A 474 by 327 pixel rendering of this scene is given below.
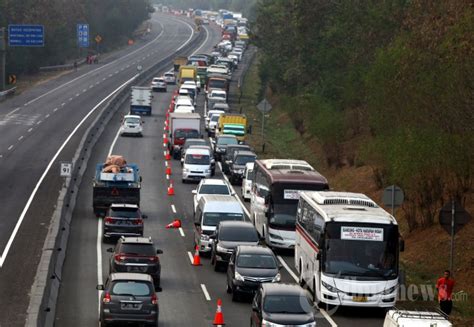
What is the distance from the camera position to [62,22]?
14538 cm

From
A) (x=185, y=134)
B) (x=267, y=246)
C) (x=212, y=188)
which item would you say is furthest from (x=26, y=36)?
(x=267, y=246)

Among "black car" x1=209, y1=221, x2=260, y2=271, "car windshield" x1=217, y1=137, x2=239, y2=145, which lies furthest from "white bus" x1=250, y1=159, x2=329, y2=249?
"car windshield" x1=217, y1=137, x2=239, y2=145

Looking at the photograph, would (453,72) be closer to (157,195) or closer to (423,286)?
(423,286)

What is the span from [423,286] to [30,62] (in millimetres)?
104049

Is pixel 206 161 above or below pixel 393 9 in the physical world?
below

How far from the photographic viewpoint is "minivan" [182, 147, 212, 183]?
62.3 metres

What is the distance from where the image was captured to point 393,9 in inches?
2660

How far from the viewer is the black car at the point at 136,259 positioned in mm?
35094

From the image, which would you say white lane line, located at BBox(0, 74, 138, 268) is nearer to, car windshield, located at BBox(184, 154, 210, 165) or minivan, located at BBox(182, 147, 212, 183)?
minivan, located at BBox(182, 147, 212, 183)

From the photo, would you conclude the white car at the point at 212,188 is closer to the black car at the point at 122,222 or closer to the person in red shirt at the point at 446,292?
the black car at the point at 122,222

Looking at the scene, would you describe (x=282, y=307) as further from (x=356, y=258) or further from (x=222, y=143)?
(x=222, y=143)

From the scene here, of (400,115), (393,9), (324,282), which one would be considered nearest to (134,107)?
(393,9)

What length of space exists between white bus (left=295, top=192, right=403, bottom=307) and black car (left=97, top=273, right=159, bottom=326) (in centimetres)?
554

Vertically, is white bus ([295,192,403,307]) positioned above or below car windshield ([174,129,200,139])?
above
